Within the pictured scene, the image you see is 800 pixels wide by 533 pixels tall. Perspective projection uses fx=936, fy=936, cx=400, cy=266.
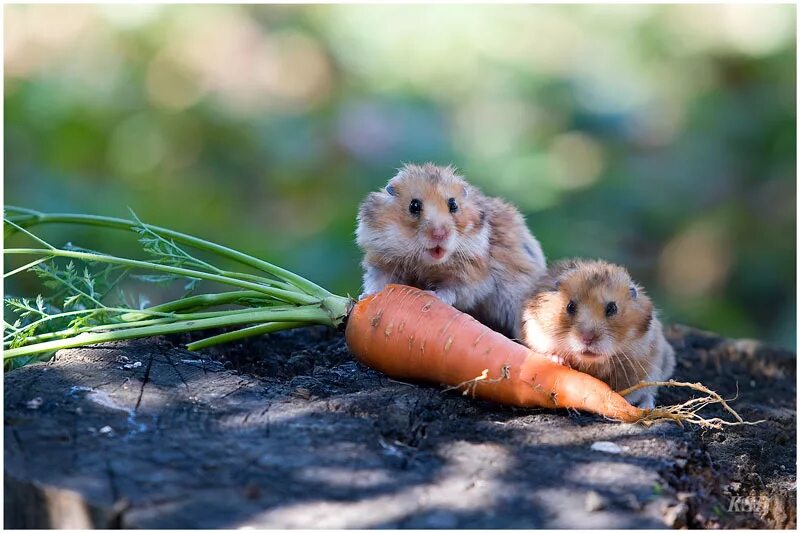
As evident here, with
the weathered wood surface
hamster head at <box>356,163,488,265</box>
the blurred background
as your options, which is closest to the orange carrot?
the weathered wood surface

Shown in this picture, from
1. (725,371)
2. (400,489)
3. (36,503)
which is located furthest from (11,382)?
(725,371)

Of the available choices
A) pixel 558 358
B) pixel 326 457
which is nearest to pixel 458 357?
pixel 558 358

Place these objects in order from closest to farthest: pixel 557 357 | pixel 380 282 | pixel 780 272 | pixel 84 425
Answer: pixel 84 425 → pixel 557 357 → pixel 380 282 → pixel 780 272

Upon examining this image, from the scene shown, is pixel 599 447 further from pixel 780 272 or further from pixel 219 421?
pixel 780 272

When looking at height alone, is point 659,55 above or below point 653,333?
above

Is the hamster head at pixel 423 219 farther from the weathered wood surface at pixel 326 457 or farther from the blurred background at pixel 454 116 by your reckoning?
the blurred background at pixel 454 116

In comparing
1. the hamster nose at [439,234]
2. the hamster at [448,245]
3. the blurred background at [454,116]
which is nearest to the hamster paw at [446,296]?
the hamster at [448,245]
